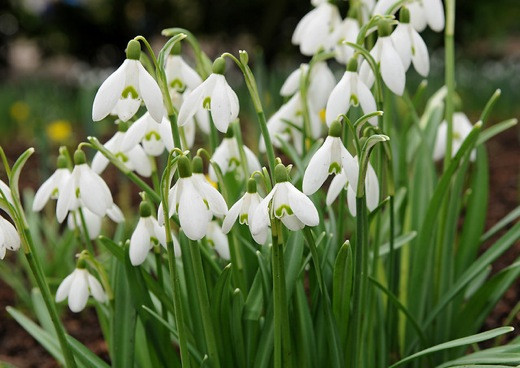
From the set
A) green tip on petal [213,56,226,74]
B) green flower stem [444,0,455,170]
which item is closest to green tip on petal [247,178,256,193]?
green tip on petal [213,56,226,74]

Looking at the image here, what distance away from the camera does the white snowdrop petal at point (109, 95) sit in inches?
47.7

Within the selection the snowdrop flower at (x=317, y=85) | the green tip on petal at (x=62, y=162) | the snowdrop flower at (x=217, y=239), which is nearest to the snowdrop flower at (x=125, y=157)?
the green tip on petal at (x=62, y=162)

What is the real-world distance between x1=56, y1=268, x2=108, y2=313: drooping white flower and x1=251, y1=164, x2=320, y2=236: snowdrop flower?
527 mm

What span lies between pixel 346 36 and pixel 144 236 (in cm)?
72

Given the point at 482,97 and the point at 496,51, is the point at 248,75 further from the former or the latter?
the point at 496,51

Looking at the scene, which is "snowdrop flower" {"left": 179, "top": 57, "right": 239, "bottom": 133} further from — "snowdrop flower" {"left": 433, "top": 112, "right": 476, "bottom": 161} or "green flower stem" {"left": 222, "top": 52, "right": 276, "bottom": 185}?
"snowdrop flower" {"left": 433, "top": 112, "right": 476, "bottom": 161}

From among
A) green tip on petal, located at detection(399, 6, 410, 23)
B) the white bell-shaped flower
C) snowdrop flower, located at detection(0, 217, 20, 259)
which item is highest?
green tip on petal, located at detection(399, 6, 410, 23)

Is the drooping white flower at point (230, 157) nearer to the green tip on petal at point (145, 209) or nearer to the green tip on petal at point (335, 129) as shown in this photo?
the green tip on petal at point (145, 209)

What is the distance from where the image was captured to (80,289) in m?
1.51

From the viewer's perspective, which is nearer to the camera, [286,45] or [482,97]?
[482,97]

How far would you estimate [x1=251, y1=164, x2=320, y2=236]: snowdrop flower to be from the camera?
1112 millimetres

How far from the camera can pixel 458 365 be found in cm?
150

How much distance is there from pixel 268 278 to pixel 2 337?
1.45 metres

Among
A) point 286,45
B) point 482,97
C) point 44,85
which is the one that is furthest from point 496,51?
point 44,85
